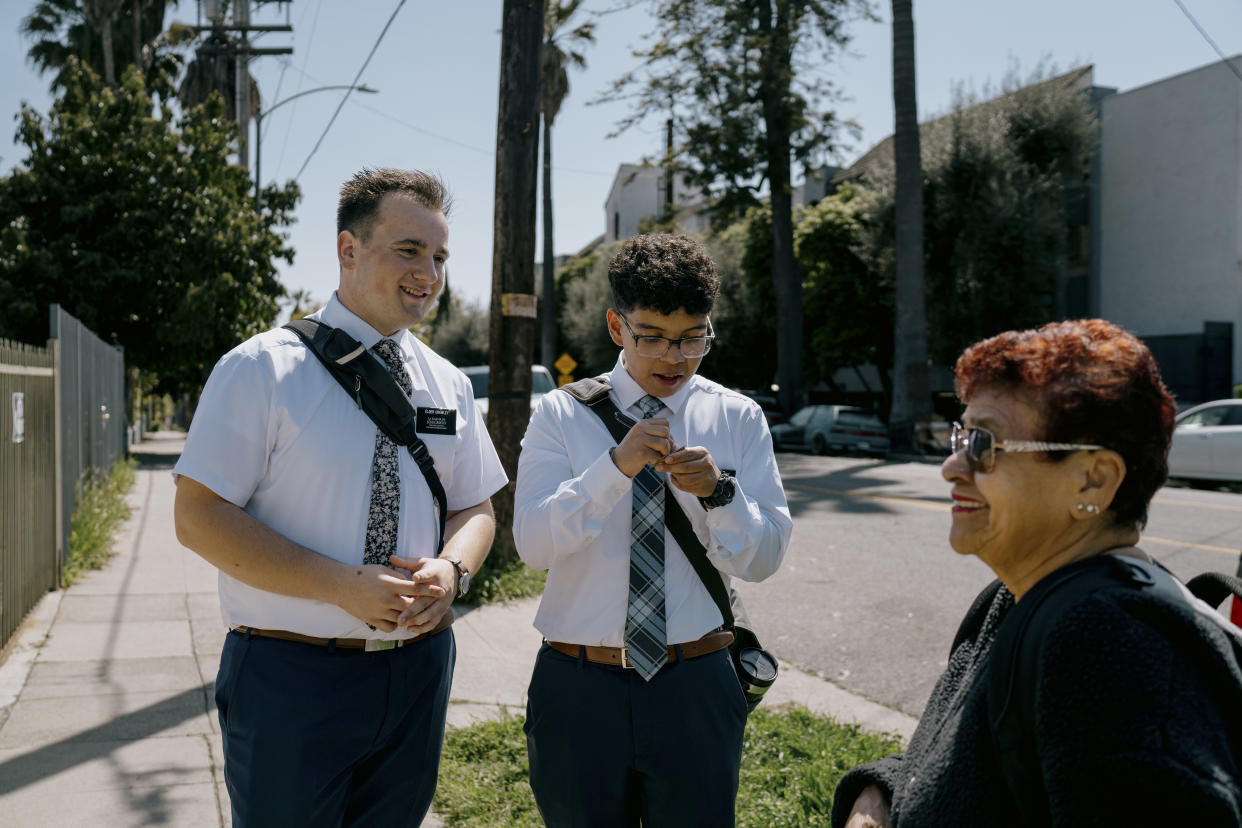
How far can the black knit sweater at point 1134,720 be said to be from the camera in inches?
48.6

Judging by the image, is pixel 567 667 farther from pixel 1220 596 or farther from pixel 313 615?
pixel 1220 596

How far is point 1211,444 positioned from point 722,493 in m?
16.3

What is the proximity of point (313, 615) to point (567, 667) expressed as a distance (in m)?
0.62

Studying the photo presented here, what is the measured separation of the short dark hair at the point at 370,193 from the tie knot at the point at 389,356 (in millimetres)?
276

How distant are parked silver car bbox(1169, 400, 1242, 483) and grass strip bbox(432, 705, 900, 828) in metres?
13.7

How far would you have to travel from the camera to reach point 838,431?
80.1 ft

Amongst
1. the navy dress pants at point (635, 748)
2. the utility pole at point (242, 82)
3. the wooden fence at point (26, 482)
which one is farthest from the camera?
the utility pole at point (242, 82)

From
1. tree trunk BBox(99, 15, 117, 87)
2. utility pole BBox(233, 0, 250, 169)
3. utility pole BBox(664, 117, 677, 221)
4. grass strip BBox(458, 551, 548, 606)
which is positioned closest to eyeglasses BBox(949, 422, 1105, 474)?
grass strip BBox(458, 551, 548, 606)

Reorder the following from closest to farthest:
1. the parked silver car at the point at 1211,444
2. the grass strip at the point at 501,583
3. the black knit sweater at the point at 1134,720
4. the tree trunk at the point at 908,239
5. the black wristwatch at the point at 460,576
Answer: the black knit sweater at the point at 1134,720 → the black wristwatch at the point at 460,576 → the grass strip at the point at 501,583 → the parked silver car at the point at 1211,444 → the tree trunk at the point at 908,239

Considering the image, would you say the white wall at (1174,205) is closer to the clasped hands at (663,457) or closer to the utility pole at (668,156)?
the utility pole at (668,156)

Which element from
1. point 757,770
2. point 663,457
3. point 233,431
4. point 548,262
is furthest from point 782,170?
point 233,431

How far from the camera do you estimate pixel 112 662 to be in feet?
18.4

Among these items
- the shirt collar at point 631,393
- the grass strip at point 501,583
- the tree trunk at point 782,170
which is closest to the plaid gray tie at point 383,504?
the shirt collar at point 631,393

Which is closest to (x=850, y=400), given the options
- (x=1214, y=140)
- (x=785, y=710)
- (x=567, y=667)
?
(x=1214, y=140)
